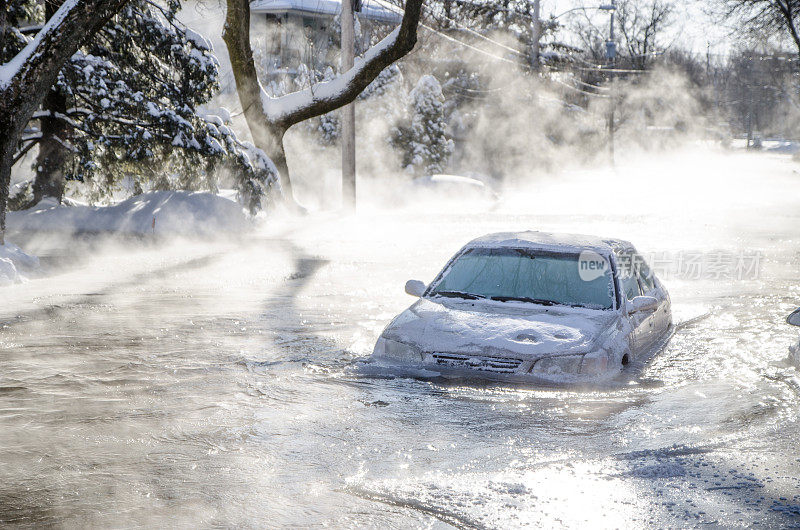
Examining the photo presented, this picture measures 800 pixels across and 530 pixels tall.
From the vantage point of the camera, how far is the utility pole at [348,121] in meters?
22.1

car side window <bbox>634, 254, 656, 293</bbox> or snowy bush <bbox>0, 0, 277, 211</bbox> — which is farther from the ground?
snowy bush <bbox>0, 0, 277, 211</bbox>

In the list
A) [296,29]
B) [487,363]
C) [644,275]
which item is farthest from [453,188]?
[487,363]

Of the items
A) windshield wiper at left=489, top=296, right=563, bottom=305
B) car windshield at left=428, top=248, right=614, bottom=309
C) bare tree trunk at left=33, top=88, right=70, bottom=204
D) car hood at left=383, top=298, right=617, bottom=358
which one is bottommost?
car hood at left=383, top=298, right=617, bottom=358

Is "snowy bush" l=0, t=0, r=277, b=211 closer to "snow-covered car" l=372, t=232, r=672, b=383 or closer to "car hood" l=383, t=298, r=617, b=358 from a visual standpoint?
"snow-covered car" l=372, t=232, r=672, b=383

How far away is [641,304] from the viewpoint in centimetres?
786

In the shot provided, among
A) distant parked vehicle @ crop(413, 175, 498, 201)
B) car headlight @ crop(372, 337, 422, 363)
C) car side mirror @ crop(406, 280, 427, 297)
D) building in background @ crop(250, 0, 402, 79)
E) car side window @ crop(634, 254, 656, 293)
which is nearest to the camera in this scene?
car headlight @ crop(372, 337, 422, 363)

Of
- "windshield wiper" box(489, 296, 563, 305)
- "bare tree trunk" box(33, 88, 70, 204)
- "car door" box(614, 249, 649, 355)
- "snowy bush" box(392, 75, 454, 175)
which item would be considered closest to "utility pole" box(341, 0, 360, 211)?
"bare tree trunk" box(33, 88, 70, 204)

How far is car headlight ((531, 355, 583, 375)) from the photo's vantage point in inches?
268

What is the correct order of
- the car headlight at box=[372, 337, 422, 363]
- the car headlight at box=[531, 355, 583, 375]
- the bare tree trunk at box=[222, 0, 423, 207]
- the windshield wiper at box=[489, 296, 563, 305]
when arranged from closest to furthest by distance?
the car headlight at box=[531, 355, 583, 375] < the car headlight at box=[372, 337, 422, 363] < the windshield wiper at box=[489, 296, 563, 305] < the bare tree trunk at box=[222, 0, 423, 207]

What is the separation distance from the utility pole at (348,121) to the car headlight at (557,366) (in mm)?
15985

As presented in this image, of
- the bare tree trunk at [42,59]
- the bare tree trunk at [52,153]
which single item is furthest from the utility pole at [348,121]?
the bare tree trunk at [42,59]

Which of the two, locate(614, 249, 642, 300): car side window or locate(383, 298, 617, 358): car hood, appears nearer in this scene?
locate(383, 298, 617, 358): car hood

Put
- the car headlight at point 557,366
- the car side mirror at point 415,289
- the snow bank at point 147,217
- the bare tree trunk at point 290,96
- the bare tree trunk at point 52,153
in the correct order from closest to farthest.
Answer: the car headlight at point 557,366 → the car side mirror at point 415,289 → the snow bank at point 147,217 → the bare tree trunk at point 290,96 → the bare tree trunk at point 52,153

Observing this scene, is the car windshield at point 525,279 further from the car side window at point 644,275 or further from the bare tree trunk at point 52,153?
the bare tree trunk at point 52,153
